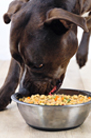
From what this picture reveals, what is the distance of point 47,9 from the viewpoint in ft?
6.21

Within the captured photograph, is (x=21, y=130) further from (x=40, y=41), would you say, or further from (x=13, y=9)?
(x=13, y=9)

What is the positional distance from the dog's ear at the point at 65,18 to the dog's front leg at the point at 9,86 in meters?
0.73

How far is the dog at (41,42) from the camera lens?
184 centimetres

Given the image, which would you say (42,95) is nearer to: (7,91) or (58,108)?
(58,108)

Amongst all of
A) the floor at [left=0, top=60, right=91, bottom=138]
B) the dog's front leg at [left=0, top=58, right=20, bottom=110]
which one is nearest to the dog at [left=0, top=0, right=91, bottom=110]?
the floor at [left=0, top=60, right=91, bottom=138]

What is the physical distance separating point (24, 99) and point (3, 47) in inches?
160

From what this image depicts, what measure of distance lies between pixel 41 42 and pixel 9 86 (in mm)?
655

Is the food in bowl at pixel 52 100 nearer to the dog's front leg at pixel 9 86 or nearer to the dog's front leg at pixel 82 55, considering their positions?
the dog's front leg at pixel 9 86

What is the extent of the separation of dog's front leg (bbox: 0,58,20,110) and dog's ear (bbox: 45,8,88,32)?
2.39ft

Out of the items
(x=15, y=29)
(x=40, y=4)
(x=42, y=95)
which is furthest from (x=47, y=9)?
(x=42, y=95)

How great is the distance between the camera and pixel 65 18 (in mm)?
1502

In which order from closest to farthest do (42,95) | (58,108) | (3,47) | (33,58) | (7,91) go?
(58,108) → (33,58) → (42,95) → (7,91) → (3,47)

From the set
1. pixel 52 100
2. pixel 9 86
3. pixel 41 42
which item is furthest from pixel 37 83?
pixel 9 86

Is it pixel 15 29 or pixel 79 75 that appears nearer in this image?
pixel 15 29
